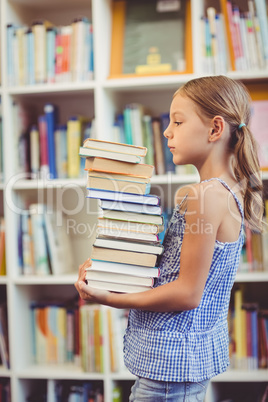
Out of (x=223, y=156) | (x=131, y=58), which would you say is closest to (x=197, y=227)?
(x=223, y=156)

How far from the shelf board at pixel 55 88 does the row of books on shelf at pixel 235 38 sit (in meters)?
0.49

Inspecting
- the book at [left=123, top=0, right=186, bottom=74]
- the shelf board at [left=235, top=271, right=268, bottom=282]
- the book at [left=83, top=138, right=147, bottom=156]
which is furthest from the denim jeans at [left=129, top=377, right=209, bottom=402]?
the book at [left=123, top=0, right=186, bottom=74]

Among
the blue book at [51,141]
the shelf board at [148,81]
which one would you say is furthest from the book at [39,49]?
the shelf board at [148,81]

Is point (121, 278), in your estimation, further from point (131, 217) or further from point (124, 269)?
point (131, 217)

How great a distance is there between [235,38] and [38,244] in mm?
1160

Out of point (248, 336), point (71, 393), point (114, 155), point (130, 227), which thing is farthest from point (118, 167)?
point (71, 393)

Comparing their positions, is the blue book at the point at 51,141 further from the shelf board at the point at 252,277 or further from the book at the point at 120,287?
the book at the point at 120,287

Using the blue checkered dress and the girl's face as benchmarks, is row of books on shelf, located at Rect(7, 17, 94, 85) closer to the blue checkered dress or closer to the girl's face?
the girl's face

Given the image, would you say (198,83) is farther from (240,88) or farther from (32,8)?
(32,8)

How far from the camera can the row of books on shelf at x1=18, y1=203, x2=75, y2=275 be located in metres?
1.96

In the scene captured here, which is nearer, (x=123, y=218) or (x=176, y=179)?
(x=123, y=218)

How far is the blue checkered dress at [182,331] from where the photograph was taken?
3.21 feet

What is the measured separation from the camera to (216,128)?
0.99 m

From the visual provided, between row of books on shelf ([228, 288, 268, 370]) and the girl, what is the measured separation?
0.84 metres
